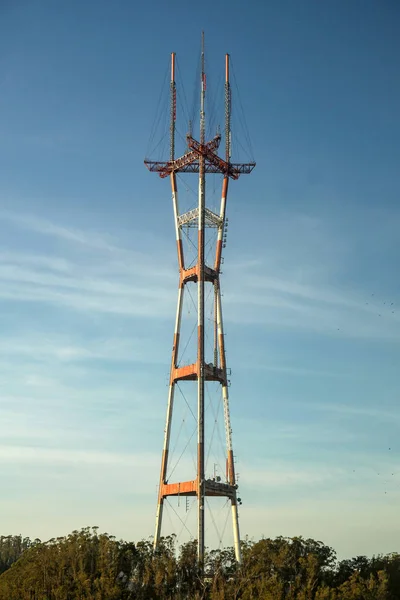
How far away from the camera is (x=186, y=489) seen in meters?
77.3

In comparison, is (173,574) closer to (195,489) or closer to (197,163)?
(195,489)

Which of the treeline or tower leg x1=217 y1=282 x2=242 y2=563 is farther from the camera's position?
tower leg x1=217 y1=282 x2=242 y2=563

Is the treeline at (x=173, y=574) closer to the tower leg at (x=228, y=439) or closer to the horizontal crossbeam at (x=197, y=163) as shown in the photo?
the tower leg at (x=228, y=439)

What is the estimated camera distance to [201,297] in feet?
270

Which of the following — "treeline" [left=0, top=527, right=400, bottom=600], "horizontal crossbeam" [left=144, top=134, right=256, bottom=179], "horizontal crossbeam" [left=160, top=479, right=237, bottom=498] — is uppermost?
"horizontal crossbeam" [left=144, top=134, right=256, bottom=179]

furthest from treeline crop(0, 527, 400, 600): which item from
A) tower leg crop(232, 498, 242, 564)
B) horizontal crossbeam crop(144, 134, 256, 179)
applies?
horizontal crossbeam crop(144, 134, 256, 179)

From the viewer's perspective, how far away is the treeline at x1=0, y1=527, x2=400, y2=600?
2798 inches

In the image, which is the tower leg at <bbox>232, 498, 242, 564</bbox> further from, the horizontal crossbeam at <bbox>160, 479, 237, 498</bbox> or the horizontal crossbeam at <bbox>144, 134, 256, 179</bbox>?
the horizontal crossbeam at <bbox>144, 134, 256, 179</bbox>

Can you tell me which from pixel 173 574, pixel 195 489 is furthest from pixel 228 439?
pixel 173 574

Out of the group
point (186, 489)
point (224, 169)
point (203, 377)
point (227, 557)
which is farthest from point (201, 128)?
point (227, 557)

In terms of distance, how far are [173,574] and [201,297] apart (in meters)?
27.4

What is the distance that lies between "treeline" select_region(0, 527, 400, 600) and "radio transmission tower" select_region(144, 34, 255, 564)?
90.4 inches

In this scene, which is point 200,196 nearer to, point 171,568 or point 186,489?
point 186,489

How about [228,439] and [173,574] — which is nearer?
[173,574]
